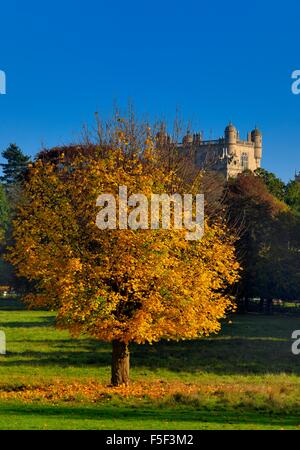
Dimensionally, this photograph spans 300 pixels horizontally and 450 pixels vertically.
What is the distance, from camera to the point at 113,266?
2670cm

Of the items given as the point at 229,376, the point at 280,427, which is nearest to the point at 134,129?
the point at 229,376

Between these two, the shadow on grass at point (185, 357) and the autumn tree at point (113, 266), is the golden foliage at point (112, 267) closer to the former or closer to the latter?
the autumn tree at point (113, 266)

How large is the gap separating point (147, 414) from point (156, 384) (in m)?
8.64

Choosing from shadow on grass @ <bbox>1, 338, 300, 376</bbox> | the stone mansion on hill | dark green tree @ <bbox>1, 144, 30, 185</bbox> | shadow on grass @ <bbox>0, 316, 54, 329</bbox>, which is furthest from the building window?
shadow on grass @ <bbox>1, 338, 300, 376</bbox>

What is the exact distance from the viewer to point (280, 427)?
1920 cm

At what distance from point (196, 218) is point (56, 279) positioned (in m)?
6.49

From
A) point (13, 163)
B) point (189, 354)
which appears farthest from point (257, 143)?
point (189, 354)

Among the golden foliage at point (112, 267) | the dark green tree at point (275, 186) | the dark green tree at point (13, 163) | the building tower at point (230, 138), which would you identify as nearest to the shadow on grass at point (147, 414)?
the golden foliage at point (112, 267)

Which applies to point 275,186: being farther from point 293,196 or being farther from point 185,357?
point 185,357

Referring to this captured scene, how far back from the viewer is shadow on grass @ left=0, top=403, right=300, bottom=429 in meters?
20.1

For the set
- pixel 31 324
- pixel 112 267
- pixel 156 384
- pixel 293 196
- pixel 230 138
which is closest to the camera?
pixel 112 267

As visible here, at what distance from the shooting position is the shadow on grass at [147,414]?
20.1 m

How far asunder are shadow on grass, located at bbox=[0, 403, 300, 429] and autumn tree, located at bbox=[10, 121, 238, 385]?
14.4 feet

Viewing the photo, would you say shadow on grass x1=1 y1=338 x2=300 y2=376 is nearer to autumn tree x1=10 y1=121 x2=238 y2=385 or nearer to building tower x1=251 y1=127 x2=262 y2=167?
autumn tree x1=10 y1=121 x2=238 y2=385
